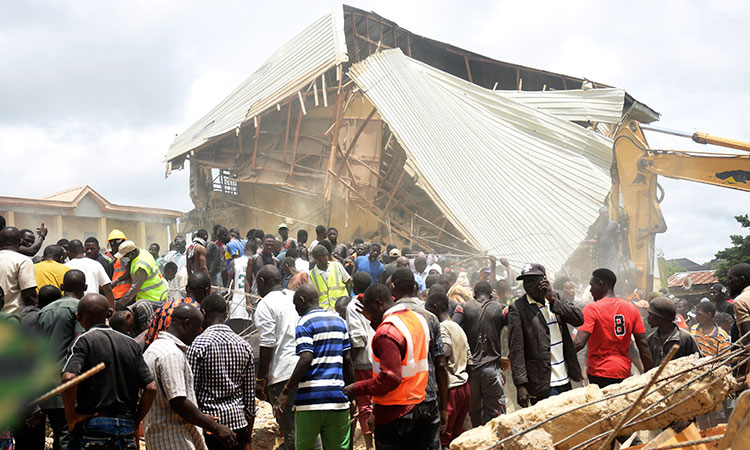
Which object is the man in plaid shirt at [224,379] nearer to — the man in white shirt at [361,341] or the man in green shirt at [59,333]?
the man in green shirt at [59,333]

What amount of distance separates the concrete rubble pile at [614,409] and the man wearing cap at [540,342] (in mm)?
886

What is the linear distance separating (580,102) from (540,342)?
58.1 ft

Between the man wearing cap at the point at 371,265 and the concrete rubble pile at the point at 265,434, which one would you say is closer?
the concrete rubble pile at the point at 265,434

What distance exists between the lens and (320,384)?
5160mm

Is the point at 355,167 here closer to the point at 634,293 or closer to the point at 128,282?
the point at 634,293

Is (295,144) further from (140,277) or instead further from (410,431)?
(410,431)

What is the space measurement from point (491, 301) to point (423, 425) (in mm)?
2255

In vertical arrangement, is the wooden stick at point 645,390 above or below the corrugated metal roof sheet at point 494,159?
below

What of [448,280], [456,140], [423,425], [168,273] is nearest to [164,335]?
[423,425]

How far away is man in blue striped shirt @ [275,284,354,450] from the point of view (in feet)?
16.8

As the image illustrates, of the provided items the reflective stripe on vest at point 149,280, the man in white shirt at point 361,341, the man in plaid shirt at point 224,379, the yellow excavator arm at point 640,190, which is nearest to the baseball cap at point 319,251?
the man in white shirt at point 361,341

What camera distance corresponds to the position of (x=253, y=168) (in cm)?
1783

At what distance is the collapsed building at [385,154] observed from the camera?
15.8 meters

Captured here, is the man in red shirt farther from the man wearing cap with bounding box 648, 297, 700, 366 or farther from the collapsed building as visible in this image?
the collapsed building
